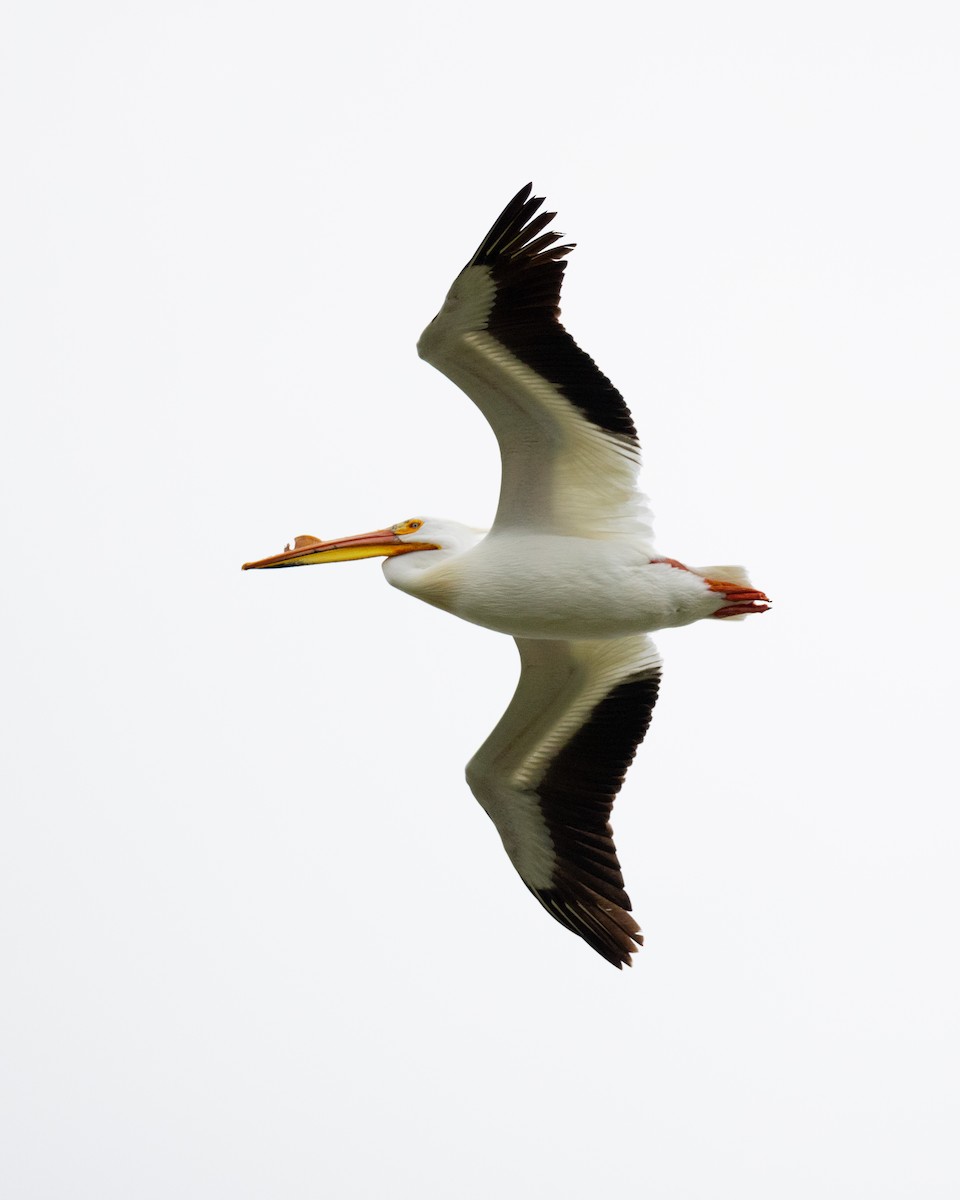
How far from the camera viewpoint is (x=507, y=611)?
946cm

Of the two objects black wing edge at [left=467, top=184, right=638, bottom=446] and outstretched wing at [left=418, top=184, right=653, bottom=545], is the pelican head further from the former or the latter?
black wing edge at [left=467, top=184, right=638, bottom=446]

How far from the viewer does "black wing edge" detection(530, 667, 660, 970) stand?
33.6 ft

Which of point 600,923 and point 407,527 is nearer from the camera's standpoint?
point 407,527

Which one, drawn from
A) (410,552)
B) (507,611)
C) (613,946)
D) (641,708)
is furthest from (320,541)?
(613,946)

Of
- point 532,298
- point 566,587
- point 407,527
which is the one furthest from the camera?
point 407,527

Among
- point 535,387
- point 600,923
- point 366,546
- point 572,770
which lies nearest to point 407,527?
point 366,546

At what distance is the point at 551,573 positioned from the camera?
9.41 metres

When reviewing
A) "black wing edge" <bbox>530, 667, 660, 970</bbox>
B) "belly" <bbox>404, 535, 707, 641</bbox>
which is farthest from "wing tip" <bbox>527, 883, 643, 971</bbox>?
"belly" <bbox>404, 535, 707, 641</bbox>

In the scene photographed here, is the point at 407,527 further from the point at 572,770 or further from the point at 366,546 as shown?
the point at 572,770

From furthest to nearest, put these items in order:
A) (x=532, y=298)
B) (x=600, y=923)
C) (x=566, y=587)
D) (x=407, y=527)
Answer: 1. (x=600, y=923)
2. (x=407, y=527)
3. (x=566, y=587)
4. (x=532, y=298)

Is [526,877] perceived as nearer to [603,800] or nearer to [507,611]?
[603,800]

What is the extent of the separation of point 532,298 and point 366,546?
175 cm

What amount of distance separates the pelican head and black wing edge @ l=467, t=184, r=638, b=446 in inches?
47.4

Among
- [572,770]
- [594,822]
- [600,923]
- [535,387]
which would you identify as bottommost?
[600,923]
